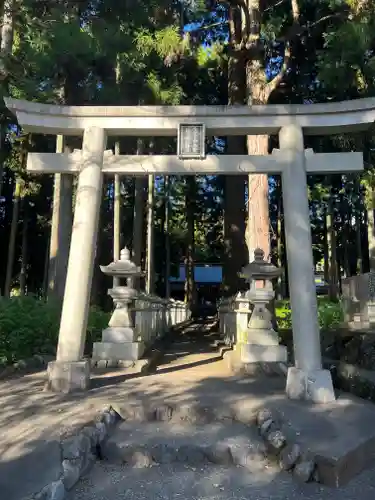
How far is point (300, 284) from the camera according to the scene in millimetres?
5969

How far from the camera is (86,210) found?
6.37m

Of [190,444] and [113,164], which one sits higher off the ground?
[113,164]

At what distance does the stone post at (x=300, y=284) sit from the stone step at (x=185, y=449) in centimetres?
134

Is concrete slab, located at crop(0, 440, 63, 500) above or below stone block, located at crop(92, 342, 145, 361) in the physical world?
below

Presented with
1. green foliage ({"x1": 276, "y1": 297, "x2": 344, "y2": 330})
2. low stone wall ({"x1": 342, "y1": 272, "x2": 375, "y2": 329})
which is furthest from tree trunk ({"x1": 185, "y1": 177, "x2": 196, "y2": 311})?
low stone wall ({"x1": 342, "y1": 272, "x2": 375, "y2": 329})

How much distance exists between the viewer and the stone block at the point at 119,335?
8.48m

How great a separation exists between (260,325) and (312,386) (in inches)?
98.7

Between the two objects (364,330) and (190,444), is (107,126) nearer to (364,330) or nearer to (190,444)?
(190,444)

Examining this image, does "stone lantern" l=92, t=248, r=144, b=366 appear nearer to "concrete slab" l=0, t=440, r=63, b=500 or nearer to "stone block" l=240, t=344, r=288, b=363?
"stone block" l=240, t=344, r=288, b=363

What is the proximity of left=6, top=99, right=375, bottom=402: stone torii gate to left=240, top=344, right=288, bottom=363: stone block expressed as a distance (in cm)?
202

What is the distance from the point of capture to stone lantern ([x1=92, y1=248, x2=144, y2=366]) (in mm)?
8367

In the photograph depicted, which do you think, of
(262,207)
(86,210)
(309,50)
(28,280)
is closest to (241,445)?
(86,210)

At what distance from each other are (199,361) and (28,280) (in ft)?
72.8

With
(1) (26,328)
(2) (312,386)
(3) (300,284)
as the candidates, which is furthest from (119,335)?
(2) (312,386)
